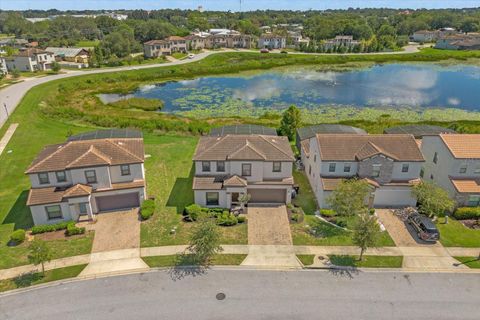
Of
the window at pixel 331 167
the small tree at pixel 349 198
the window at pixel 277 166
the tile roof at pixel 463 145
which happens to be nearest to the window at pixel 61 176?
the window at pixel 277 166

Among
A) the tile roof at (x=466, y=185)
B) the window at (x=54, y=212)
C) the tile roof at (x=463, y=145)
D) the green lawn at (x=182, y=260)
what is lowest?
the green lawn at (x=182, y=260)

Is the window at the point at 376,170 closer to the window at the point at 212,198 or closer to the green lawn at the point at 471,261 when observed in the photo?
the green lawn at the point at 471,261

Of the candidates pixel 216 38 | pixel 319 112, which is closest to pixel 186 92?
pixel 319 112

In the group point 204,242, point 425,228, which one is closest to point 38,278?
point 204,242

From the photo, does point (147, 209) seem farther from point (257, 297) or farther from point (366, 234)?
point (366, 234)

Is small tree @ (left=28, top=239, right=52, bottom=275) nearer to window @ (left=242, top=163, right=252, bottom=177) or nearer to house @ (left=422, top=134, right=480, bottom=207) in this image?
window @ (left=242, top=163, right=252, bottom=177)

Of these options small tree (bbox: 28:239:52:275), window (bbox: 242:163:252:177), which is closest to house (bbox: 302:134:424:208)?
window (bbox: 242:163:252:177)

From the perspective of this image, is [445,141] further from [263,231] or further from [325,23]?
[325,23]
